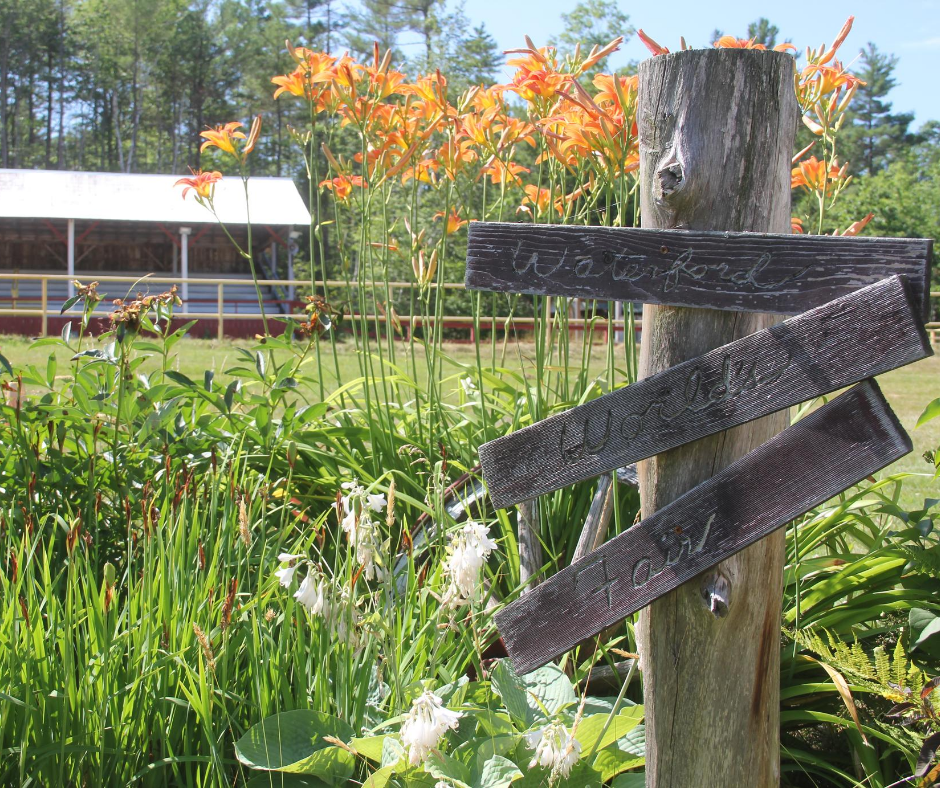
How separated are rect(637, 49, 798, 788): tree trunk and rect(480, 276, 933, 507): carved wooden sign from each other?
0.12 meters

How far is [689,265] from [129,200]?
71.7 feet

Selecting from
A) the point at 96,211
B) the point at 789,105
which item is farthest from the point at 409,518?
the point at 96,211

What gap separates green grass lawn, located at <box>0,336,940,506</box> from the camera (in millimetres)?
5676

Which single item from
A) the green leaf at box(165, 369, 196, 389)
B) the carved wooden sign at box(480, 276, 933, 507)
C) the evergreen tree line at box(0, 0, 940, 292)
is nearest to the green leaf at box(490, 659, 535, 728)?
the carved wooden sign at box(480, 276, 933, 507)

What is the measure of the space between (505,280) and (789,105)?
0.55 m

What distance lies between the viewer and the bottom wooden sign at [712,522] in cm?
129

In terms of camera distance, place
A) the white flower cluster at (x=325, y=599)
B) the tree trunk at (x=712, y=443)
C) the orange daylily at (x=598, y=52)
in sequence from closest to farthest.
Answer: the tree trunk at (x=712, y=443) < the white flower cluster at (x=325, y=599) < the orange daylily at (x=598, y=52)

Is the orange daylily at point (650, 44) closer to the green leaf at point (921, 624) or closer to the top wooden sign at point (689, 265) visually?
the top wooden sign at point (689, 265)

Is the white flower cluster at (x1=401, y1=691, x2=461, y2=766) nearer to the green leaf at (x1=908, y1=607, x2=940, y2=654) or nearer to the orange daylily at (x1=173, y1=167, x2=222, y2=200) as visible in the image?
the green leaf at (x1=908, y1=607, x2=940, y2=654)

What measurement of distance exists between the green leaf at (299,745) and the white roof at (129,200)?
18.5 m

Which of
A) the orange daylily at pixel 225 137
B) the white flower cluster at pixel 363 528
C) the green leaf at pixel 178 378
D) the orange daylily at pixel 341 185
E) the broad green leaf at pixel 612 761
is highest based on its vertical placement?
the orange daylily at pixel 225 137

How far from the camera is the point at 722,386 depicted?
135cm

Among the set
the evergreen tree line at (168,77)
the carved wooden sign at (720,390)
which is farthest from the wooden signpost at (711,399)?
the evergreen tree line at (168,77)

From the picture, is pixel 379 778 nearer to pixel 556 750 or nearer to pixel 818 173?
pixel 556 750
